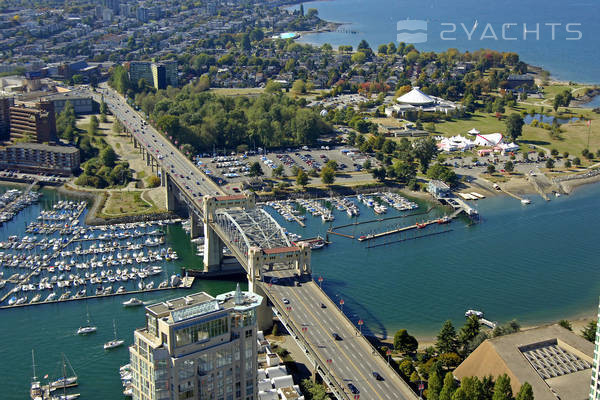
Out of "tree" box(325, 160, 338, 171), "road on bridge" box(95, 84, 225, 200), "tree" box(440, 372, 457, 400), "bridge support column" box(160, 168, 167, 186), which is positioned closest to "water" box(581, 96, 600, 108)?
"tree" box(325, 160, 338, 171)

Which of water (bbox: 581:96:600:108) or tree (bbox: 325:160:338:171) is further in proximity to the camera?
water (bbox: 581:96:600:108)

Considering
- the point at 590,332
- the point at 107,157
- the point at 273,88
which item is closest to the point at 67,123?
the point at 107,157

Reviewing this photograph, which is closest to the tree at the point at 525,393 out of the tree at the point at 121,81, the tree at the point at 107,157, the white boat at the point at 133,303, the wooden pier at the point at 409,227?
the white boat at the point at 133,303

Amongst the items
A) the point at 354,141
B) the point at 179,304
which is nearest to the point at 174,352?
the point at 179,304

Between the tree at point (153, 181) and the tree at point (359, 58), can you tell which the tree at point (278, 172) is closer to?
the tree at point (153, 181)

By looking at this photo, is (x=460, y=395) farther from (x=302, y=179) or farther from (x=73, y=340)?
(x=302, y=179)

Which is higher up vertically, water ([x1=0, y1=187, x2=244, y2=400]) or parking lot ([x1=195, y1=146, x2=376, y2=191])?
parking lot ([x1=195, y1=146, x2=376, y2=191])

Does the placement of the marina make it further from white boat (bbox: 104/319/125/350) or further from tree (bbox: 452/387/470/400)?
tree (bbox: 452/387/470/400)
